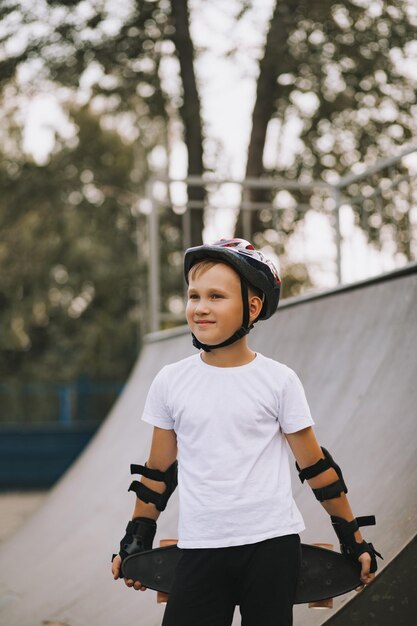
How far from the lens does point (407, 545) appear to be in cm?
266

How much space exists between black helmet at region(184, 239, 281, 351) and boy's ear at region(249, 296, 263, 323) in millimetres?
23

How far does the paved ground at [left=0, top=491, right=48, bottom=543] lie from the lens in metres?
11.6

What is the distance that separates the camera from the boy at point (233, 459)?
229 centimetres

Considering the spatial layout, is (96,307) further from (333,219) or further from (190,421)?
(190,421)

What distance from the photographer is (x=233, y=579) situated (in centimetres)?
232

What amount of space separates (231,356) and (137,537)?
567 mm

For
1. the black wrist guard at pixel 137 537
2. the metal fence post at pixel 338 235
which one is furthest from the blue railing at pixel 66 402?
the black wrist guard at pixel 137 537

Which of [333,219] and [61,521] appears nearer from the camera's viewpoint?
[61,521]

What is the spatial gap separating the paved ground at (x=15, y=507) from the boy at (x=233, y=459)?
847 centimetres

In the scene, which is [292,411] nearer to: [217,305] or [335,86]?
[217,305]

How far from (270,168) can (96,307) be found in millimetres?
22138

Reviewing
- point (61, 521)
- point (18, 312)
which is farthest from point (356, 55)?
point (18, 312)

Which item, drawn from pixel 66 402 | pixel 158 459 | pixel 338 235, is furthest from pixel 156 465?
pixel 66 402

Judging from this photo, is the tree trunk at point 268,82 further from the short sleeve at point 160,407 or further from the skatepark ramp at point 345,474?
the short sleeve at point 160,407
